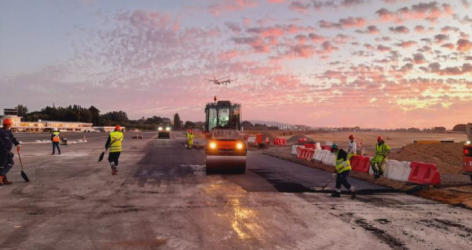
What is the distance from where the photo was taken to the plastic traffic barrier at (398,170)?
1355cm

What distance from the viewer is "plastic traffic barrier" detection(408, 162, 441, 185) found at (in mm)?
12422

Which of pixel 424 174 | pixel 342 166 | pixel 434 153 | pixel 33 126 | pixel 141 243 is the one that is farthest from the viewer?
pixel 33 126

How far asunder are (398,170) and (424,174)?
4.46ft

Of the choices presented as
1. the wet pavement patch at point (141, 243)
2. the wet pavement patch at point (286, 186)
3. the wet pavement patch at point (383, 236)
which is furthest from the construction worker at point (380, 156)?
the wet pavement patch at point (141, 243)

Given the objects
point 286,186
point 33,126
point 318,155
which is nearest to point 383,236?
point 286,186

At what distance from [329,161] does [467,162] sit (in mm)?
Answer: 8585

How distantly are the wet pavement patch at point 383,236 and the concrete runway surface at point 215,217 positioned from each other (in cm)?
2

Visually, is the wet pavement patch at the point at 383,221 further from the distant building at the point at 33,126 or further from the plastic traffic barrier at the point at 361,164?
the distant building at the point at 33,126

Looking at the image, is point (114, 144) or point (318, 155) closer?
point (114, 144)

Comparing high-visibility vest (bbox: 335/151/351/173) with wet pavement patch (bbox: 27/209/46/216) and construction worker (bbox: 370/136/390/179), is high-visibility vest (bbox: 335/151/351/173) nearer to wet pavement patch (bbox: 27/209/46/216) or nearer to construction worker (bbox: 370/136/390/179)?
construction worker (bbox: 370/136/390/179)

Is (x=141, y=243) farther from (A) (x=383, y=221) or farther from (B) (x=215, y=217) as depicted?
(A) (x=383, y=221)

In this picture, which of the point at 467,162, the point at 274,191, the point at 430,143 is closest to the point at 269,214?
the point at 274,191

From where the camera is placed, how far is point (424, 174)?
12773mm

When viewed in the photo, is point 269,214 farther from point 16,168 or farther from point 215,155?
point 16,168
